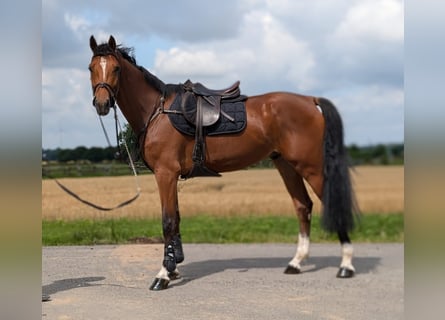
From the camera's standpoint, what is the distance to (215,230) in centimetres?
920

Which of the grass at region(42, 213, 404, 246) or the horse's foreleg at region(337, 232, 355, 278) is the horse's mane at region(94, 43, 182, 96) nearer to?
the grass at region(42, 213, 404, 246)

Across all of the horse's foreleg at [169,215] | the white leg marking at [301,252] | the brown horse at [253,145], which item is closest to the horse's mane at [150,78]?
the brown horse at [253,145]

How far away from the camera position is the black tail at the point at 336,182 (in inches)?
226

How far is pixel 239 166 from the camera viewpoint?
5977 mm

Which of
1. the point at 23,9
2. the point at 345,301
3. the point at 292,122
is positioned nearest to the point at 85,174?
the point at 292,122

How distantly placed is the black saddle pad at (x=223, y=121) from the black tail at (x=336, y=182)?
105 centimetres

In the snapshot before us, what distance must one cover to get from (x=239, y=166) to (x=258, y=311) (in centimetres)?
208

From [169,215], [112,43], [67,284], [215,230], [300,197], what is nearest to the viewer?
[67,284]

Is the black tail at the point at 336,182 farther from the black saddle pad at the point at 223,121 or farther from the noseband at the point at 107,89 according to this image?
the noseband at the point at 107,89

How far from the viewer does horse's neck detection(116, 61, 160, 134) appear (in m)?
5.43

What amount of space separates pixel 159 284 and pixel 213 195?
4.61 metres

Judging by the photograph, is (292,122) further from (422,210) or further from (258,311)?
(422,210)

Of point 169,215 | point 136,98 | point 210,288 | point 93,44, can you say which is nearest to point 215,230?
point 169,215

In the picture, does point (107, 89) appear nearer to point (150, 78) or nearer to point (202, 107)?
point (150, 78)
